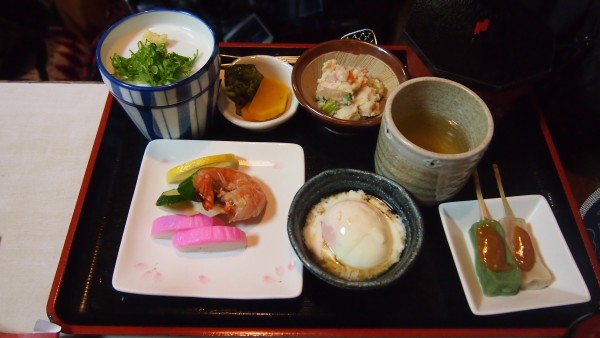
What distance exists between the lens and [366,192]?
1.40m

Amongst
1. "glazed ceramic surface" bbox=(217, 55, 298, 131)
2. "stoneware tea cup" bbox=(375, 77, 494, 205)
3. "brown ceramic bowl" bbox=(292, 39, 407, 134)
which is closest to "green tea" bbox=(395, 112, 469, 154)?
"stoneware tea cup" bbox=(375, 77, 494, 205)

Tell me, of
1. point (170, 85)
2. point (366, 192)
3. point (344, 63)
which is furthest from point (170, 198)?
point (344, 63)

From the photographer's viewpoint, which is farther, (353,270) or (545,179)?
(545,179)

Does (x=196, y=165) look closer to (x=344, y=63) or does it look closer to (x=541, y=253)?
(x=344, y=63)

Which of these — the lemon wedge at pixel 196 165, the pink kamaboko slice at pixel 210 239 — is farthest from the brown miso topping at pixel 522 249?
the lemon wedge at pixel 196 165

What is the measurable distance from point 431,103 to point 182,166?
2.70ft

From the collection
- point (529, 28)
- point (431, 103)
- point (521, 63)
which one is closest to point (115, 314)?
point (431, 103)

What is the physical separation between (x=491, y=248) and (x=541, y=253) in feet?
0.59

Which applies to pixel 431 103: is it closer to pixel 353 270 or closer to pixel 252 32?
pixel 353 270

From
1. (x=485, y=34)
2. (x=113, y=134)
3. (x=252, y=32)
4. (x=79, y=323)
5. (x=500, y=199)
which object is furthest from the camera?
(x=252, y=32)

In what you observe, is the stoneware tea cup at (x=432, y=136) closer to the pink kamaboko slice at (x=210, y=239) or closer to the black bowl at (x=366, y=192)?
the black bowl at (x=366, y=192)

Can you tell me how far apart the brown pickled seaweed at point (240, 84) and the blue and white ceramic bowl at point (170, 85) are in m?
0.08

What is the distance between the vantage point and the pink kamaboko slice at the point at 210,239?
124 cm

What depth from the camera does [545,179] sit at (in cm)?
156
